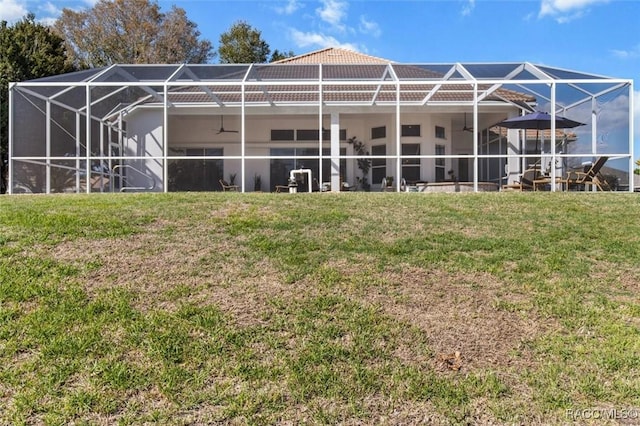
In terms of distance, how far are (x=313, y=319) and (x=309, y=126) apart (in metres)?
13.6

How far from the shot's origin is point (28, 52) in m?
19.5

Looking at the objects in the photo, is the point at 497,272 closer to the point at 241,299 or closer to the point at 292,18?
the point at 241,299

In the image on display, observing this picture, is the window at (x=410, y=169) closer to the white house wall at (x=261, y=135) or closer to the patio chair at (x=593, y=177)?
the white house wall at (x=261, y=135)

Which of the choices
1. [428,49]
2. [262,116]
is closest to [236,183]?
[262,116]

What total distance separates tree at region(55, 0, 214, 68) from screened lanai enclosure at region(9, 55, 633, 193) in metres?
15.6

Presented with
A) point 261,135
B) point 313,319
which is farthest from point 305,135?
point 313,319

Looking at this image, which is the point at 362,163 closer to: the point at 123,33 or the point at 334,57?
the point at 334,57

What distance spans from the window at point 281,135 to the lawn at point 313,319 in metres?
10.9

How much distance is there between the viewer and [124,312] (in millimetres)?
4105

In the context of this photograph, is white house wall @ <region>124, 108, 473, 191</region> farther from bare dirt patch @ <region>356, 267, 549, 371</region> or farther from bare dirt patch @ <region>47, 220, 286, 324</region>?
bare dirt patch @ <region>356, 267, 549, 371</region>

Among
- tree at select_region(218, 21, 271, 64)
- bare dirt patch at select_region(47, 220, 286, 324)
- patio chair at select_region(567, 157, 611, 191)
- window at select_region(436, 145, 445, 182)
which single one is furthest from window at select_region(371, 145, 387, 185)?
tree at select_region(218, 21, 271, 64)

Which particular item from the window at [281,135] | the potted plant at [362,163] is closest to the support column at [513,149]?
the potted plant at [362,163]

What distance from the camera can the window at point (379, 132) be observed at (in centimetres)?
1683

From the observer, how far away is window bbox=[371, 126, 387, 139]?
16.8m
